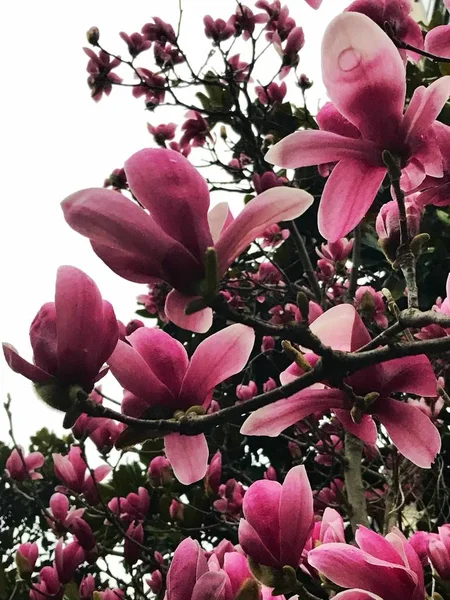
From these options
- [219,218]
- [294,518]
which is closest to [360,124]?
[219,218]

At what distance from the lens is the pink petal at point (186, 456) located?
0.58m

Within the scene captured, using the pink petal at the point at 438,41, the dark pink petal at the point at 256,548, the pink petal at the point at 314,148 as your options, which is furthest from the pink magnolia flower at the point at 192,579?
the pink petal at the point at 438,41

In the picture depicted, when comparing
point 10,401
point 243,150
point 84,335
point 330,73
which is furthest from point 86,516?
point 330,73

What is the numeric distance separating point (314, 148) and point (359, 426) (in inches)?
11.0

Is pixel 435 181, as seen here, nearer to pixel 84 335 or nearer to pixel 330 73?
pixel 330 73

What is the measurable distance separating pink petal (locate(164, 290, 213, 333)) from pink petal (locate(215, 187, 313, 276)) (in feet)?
0.13

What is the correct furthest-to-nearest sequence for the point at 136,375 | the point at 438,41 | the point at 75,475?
1. the point at 75,475
2. the point at 438,41
3. the point at 136,375

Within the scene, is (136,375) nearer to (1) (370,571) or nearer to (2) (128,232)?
(2) (128,232)

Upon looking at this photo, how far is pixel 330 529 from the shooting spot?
0.69 m

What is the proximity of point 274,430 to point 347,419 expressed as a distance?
3.3 inches

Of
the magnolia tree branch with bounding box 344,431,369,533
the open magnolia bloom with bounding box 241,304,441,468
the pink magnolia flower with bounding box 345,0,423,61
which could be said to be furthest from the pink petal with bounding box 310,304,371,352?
the magnolia tree branch with bounding box 344,431,369,533

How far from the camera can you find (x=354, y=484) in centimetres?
146

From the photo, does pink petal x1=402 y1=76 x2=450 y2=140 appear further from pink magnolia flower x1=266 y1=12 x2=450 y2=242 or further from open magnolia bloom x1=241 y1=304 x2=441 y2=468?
open magnolia bloom x1=241 y1=304 x2=441 y2=468

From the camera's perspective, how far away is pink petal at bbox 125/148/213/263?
17.3 inches
